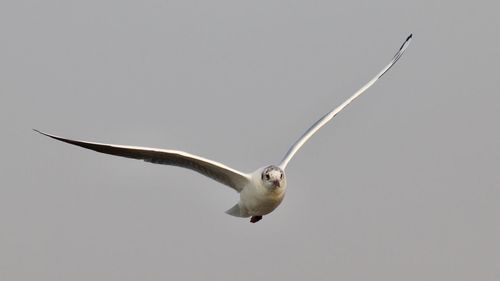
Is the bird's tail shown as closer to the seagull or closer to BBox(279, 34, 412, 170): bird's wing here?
the seagull

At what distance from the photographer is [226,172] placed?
73.9 feet

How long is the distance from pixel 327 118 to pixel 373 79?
2.08 m

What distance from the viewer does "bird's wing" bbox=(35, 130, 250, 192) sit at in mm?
20969

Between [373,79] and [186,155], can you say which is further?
[373,79]

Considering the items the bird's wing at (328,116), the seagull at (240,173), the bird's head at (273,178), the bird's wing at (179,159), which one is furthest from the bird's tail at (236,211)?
the bird's head at (273,178)

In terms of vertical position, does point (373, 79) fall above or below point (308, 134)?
above

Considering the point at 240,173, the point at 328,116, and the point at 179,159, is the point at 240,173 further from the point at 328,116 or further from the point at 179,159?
the point at 328,116

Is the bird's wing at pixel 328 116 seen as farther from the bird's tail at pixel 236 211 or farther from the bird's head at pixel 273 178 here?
the bird's tail at pixel 236 211

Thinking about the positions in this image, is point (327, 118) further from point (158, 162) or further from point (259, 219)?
point (158, 162)

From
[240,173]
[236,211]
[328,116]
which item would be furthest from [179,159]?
[328,116]

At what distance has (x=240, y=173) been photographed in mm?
22328

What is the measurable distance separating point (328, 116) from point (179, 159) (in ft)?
13.8

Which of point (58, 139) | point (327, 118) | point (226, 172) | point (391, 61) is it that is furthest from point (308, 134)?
point (58, 139)

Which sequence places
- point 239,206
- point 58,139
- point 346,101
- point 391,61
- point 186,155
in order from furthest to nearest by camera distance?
point 391,61 < point 346,101 < point 239,206 < point 186,155 < point 58,139
